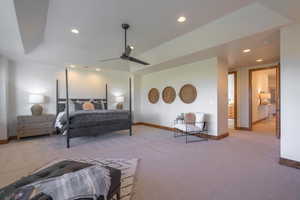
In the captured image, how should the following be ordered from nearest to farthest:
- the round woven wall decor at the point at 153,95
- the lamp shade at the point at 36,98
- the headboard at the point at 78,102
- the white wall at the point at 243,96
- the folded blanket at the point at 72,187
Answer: the folded blanket at the point at 72,187 < the lamp shade at the point at 36,98 < the headboard at the point at 78,102 < the white wall at the point at 243,96 < the round woven wall decor at the point at 153,95

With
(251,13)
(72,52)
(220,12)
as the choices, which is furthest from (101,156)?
(251,13)

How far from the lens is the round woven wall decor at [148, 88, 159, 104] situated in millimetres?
6840

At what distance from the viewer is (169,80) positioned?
623 centimetres

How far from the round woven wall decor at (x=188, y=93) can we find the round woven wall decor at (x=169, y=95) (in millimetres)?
398

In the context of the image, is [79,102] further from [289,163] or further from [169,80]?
[289,163]

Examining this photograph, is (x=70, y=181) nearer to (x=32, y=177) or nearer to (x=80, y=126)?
(x=32, y=177)

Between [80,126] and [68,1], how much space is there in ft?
10.3

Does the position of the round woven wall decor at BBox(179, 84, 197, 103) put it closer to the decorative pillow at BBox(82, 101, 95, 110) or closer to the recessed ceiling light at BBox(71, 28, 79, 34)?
the decorative pillow at BBox(82, 101, 95, 110)

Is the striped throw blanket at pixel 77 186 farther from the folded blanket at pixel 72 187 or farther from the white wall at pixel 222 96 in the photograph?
the white wall at pixel 222 96

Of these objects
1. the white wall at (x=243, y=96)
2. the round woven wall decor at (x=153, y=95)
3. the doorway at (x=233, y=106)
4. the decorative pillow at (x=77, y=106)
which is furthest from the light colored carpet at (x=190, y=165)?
the round woven wall decor at (x=153, y=95)

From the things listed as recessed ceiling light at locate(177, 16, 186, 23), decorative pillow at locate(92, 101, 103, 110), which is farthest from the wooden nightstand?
recessed ceiling light at locate(177, 16, 186, 23)

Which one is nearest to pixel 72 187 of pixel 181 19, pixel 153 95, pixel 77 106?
pixel 181 19

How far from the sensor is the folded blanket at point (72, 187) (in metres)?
1.10

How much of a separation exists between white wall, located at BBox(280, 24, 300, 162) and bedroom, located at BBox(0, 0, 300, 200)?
1 cm
